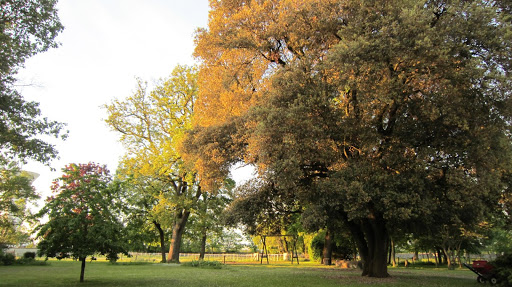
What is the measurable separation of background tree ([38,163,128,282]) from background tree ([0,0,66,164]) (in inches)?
70.3

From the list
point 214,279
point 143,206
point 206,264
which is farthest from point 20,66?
point 143,206

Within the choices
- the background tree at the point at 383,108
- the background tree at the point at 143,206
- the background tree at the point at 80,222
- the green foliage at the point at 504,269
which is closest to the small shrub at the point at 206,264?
the background tree at the point at 143,206

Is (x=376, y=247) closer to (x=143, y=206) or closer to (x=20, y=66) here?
(x=20, y=66)

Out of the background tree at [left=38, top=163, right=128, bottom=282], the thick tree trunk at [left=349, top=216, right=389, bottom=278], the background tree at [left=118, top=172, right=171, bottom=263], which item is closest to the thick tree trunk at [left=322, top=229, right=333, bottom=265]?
the thick tree trunk at [left=349, top=216, right=389, bottom=278]

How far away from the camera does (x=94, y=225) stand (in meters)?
14.6

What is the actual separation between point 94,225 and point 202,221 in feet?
65.0

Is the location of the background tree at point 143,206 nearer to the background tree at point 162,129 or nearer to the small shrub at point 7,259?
the background tree at point 162,129

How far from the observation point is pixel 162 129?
30750 mm

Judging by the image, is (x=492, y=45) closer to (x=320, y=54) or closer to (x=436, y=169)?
(x=436, y=169)

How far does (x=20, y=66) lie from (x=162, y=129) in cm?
1634

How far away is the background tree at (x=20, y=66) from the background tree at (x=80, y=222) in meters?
1.79

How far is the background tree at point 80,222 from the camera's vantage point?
46.0 ft

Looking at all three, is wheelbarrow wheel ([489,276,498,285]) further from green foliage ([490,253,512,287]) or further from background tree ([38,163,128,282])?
background tree ([38,163,128,282])

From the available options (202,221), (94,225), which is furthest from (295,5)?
(202,221)
